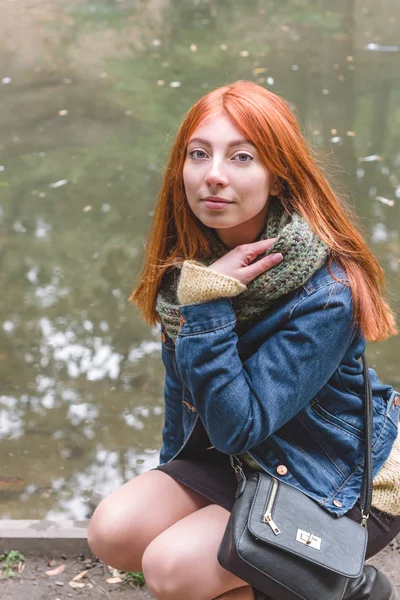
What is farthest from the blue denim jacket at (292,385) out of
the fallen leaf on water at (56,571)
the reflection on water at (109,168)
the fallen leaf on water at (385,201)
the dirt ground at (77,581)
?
the fallen leaf on water at (385,201)

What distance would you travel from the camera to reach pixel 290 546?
A: 5.73ft

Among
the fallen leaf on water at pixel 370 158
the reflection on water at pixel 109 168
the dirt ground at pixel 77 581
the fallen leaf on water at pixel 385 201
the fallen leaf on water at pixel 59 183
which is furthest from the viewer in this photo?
the fallen leaf on water at pixel 370 158

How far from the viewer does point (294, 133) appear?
196 cm

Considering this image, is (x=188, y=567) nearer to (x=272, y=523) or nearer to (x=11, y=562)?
(x=272, y=523)

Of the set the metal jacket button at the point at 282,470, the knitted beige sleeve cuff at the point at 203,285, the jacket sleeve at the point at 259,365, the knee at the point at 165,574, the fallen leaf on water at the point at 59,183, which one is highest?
the knitted beige sleeve cuff at the point at 203,285

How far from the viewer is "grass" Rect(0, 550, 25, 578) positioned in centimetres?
258

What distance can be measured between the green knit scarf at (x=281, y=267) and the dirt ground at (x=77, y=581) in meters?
0.94

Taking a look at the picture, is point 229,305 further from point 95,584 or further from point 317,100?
point 317,100

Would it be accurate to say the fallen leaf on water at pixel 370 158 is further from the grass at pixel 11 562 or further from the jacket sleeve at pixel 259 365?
the jacket sleeve at pixel 259 365

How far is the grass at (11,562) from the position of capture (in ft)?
8.45

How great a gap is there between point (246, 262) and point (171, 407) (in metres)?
0.57

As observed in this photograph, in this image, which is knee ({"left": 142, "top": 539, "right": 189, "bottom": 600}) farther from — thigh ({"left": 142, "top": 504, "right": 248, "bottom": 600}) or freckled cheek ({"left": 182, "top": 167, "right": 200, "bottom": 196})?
freckled cheek ({"left": 182, "top": 167, "right": 200, "bottom": 196})

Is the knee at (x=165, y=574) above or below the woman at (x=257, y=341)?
below

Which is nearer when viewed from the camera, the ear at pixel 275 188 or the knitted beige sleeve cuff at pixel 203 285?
the knitted beige sleeve cuff at pixel 203 285
